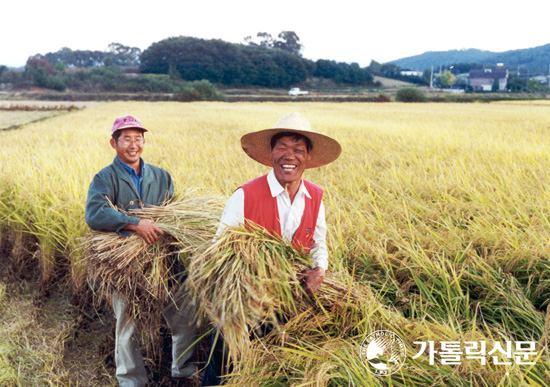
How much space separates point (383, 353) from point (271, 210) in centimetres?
71

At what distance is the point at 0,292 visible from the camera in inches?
119

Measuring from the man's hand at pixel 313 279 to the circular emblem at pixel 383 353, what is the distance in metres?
0.27

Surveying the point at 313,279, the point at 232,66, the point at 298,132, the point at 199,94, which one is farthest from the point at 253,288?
the point at 232,66

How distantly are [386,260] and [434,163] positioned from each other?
232 centimetres

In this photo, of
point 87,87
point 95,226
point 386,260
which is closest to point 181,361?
point 95,226

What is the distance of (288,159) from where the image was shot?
1.65 metres

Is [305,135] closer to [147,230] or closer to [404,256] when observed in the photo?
[147,230]

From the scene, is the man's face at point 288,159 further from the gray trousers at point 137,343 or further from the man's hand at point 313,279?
the gray trousers at point 137,343

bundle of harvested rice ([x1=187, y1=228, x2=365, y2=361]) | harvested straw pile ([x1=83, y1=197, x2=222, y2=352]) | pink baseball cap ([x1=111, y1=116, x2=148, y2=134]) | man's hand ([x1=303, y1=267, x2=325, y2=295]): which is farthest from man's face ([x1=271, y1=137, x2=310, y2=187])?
pink baseball cap ([x1=111, y1=116, x2=148, y2=134])

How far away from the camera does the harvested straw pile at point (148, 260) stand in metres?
2.00

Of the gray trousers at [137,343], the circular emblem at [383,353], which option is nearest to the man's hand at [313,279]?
the circular emblem at [383,353]

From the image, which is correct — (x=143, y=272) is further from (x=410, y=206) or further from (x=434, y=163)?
(x=434, y=163)

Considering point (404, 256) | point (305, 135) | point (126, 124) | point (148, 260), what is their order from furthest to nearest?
point (404, 256)
point (126, 124)
point (148, 260)
point (305, 135)

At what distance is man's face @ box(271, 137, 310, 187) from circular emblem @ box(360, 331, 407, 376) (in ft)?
2.29
